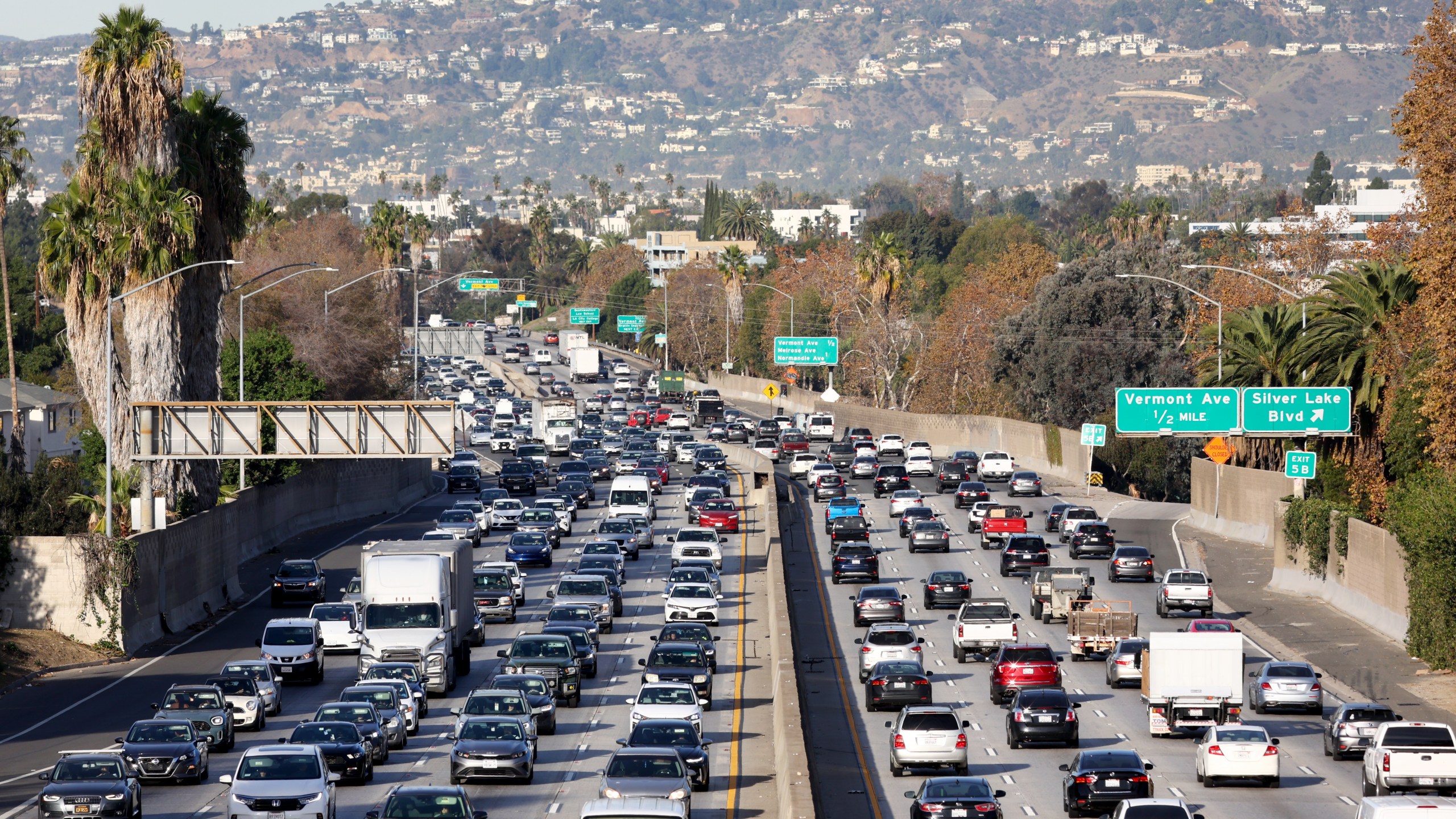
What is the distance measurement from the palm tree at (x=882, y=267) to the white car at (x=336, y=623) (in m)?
96.1

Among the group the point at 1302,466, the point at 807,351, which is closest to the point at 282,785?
the point at 1302,466

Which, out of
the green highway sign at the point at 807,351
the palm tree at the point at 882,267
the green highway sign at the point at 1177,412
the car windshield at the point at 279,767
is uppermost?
the palm tree at the point at 882,267

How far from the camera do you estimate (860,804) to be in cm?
3109

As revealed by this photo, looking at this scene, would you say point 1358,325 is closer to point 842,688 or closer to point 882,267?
point 842,688

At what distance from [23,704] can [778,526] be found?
33715 mm

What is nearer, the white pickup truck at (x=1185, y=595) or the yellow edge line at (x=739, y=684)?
the yellow edge line at (x=739, y=684)

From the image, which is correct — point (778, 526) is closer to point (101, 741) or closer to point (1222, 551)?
point (1222, 551)

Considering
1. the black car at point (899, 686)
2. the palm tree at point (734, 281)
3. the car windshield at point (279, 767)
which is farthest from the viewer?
the palm tree at point (734, 281)

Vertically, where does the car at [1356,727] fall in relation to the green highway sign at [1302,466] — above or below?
below

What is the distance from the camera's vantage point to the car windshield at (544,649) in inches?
1609

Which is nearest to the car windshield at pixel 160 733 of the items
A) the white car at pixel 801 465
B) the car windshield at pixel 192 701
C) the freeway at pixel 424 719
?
the freeway at pixel 424 719

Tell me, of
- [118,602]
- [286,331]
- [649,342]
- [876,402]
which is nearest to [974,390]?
[876,402]

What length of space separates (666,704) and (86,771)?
11.4 metres

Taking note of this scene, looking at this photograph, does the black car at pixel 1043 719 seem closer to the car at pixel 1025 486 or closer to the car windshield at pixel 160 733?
the car windshield at pixel 160 733
